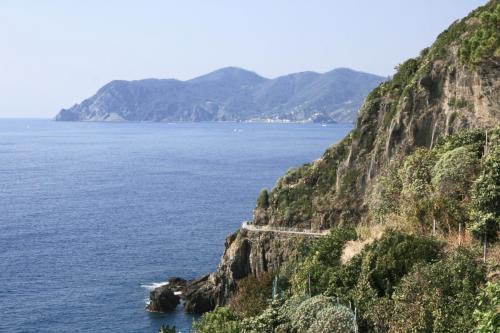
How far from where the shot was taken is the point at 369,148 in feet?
225

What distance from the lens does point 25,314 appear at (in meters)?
61.4

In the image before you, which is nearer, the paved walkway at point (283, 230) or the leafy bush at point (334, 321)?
the leafy bush at point (334, 321)

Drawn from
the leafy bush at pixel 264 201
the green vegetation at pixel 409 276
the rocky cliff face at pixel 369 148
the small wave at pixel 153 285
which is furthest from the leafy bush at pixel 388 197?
the small wave at pixel 153 285

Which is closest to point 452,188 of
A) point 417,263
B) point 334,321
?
point 417,263

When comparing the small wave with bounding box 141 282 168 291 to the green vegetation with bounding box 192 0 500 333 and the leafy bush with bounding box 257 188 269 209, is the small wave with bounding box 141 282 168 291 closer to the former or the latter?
the leafy bush with bounding box 257 188 269 209

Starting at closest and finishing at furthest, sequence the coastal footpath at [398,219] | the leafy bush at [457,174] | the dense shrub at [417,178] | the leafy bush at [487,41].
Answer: the coastal footpath at [398,219], the leafy bush at [457,174], the dense shrub at [417,178], the leafy bush at [487,41]

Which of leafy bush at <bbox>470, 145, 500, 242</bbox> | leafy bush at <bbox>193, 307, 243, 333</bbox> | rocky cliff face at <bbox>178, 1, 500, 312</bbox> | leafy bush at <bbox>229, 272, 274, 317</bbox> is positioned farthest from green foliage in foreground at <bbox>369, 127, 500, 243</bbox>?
rocky cliff face at <bbox>178, 1, 500, 312</bbox>

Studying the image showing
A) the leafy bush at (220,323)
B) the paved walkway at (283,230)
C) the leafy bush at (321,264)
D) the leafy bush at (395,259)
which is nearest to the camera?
the leafy bush at (395,259)

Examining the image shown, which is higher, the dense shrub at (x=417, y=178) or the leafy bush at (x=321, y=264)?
the dense shrub at (x=417, y=178)

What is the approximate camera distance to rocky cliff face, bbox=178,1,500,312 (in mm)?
60219

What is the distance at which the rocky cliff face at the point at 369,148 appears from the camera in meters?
60.2

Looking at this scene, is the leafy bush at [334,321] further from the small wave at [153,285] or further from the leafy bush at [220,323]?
the small wave at [153,285]

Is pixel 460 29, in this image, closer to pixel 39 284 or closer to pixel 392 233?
pixel 392 233

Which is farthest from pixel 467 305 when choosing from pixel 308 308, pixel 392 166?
pixel 392 166
